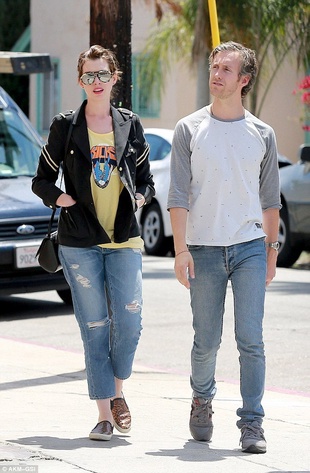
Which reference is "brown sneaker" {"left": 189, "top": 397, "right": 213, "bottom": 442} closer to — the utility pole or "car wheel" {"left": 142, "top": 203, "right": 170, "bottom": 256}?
the utility pole

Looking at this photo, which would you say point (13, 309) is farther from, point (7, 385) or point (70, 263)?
point (70, 263)

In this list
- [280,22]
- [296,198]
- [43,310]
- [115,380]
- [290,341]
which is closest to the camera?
[115,380]

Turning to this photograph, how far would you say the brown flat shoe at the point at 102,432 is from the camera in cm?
620

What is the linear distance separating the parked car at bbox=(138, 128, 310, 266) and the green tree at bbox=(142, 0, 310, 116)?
3.13m

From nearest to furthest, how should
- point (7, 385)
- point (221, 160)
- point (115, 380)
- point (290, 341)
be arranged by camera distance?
point (221, 160)
point (115, 380)
point (7, 385)
point (290, 341)

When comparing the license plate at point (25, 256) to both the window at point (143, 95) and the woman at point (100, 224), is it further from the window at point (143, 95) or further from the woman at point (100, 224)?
the window at point (143, 95)

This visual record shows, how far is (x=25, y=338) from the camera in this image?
10.3 metres

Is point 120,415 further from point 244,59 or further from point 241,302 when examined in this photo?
point 244,59

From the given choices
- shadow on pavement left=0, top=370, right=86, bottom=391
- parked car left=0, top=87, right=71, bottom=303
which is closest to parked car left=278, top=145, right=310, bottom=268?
parked car left=0, top=87, right=71, bottom=303

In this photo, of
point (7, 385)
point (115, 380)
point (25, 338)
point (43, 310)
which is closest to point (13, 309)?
point (43, 310)

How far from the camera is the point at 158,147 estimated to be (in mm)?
17578

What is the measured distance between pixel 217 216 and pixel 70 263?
2.62 ft

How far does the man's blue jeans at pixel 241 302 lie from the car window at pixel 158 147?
11.3 m

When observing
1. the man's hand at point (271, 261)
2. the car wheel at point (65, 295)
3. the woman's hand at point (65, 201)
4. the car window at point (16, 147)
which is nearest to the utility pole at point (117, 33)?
the woman's hand at point (65, 201)
